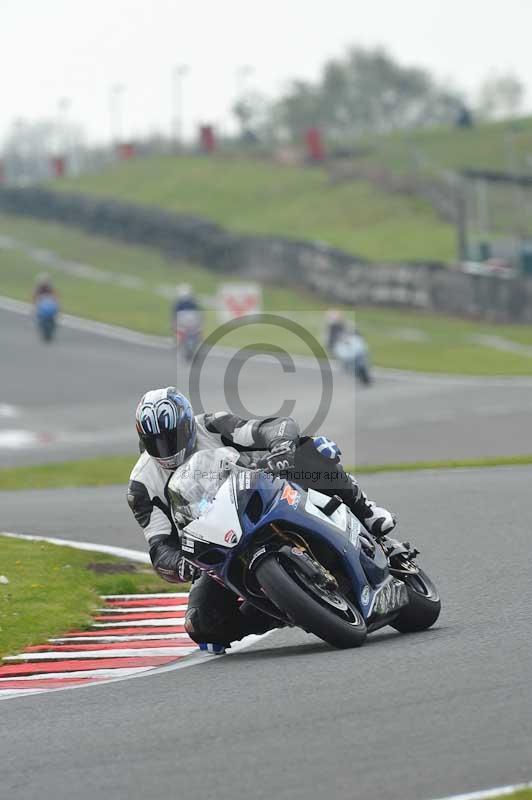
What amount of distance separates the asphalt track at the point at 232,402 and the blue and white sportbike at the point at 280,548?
11.0 m

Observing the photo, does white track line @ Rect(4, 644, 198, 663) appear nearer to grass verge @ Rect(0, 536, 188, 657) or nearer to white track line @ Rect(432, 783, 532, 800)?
grass verge @ Rect(0, 536, 188, 657)

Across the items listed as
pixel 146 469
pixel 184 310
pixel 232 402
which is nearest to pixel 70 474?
pixel 232 402

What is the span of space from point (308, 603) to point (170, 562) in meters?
0.94

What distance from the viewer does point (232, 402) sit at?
92.5ft

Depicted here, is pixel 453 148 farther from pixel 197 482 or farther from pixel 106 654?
pixel 197 482

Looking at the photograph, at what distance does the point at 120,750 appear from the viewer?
18.5 ft

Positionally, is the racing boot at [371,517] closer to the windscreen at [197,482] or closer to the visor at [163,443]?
the windscreen at [197,482]

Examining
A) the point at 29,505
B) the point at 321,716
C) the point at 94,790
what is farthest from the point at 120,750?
the point at 29,505

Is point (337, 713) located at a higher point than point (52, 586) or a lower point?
higher

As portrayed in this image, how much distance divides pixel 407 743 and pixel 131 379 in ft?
84.7

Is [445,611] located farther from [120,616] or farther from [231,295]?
[231,295]

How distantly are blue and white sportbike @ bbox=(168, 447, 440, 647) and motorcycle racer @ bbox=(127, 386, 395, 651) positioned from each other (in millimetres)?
145

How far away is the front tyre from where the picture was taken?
23.0 feet

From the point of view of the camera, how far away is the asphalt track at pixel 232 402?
2056cm
